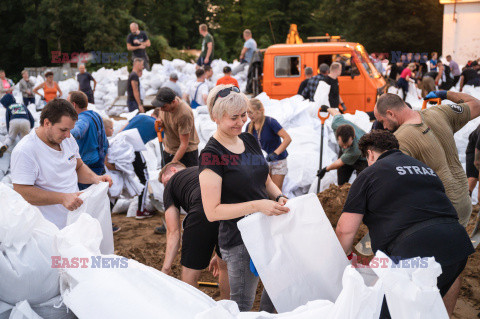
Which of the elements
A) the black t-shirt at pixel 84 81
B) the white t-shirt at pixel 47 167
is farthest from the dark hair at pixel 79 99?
the black t-shirt at pixel 84 81

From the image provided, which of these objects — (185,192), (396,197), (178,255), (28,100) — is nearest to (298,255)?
(396,197)

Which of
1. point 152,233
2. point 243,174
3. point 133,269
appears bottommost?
point 152,233

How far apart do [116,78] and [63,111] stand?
11.5 metres

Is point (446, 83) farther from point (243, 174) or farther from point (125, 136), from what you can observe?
point (243, 174)

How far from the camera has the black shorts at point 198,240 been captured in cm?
270

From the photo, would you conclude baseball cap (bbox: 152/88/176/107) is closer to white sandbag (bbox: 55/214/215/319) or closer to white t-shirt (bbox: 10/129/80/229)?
white t-shirt (bbox: 10/129/80/229)

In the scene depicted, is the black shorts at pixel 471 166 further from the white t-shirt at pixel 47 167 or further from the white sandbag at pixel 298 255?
the white t-shirt at pixel 47 167

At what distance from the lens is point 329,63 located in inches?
365

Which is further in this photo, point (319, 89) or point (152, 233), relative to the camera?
point (319, 89)

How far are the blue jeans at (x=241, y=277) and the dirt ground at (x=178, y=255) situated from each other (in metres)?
0.95

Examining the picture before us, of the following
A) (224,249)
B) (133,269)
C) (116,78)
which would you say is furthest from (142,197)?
(116,78)

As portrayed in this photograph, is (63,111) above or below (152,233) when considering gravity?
above

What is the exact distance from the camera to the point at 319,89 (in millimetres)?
7602

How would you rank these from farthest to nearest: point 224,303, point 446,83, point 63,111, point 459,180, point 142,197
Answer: point 446,83 → point 142,197 → point 459,180 → point 63,111 → point 224,303
